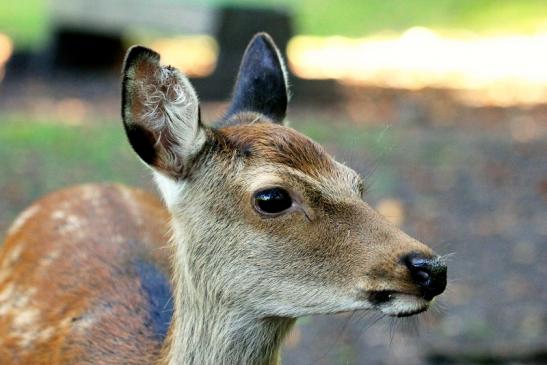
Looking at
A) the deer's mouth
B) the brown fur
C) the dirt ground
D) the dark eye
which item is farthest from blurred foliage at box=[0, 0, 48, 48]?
the deer's mouth

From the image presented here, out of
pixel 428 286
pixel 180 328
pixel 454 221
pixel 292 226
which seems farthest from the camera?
pixel 454 221

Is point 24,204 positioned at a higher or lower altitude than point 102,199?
lower

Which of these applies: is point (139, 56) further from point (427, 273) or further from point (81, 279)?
point (81, 279)

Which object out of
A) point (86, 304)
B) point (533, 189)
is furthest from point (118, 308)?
point (533, 189)

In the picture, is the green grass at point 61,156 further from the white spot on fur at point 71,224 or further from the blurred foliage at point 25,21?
the blurred foliage at point 25,21

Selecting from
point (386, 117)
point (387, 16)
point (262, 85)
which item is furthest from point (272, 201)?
point (387, 16)

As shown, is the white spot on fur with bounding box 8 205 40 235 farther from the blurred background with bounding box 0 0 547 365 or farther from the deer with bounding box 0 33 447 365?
the blurred background with bounding box 0 0 547 365

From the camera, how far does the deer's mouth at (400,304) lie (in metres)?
3.32

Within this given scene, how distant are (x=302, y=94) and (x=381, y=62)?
301 cm

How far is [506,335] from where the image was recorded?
6570 mm

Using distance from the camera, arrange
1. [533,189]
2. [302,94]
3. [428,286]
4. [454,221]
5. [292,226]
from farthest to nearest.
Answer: [302,94], [533,189], [454,221], [292,226], [428,286]

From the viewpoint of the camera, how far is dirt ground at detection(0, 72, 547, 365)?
6.44m

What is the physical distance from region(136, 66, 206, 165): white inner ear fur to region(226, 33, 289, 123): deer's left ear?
622 millimetres

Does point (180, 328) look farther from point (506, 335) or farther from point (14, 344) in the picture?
point (506, 335)
